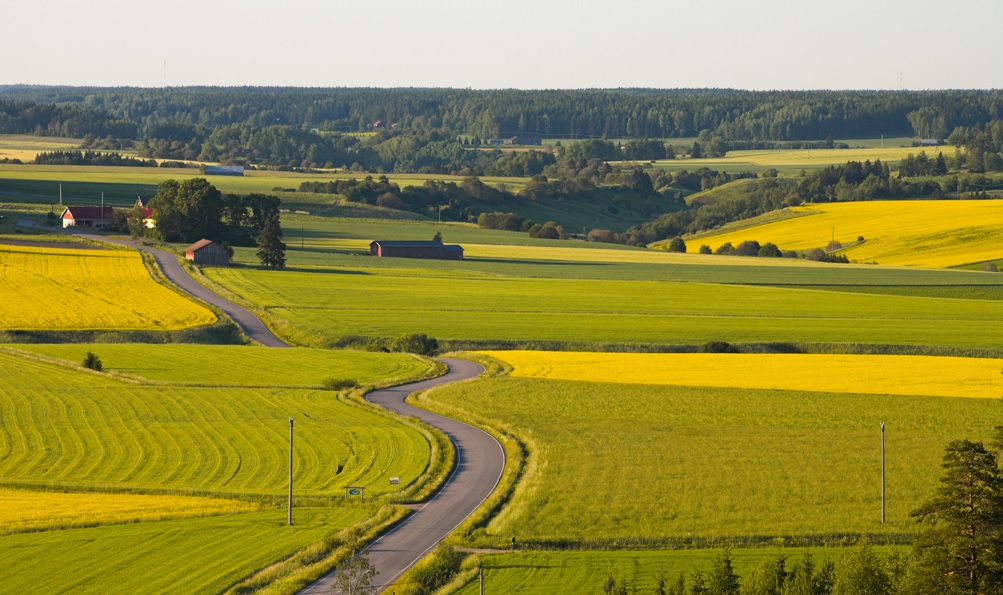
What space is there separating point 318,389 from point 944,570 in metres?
32.2

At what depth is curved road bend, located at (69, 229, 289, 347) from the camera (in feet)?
226

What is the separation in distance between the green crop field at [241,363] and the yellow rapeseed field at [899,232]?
65.7 metres

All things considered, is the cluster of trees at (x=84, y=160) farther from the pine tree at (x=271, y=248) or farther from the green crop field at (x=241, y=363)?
the green crop field at (x=241, y=363)

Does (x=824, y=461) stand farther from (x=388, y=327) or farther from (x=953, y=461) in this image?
(x=388, y=327)

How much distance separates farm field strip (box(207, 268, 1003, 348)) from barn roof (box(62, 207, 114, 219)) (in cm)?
3290

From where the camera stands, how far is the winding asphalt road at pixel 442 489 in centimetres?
3046

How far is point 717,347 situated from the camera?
64.8m

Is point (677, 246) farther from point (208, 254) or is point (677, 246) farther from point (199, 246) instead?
point (199, 246)

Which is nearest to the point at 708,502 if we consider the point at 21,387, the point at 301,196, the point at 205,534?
the point at 205,534

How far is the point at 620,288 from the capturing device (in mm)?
89375

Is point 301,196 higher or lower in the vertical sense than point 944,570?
higher

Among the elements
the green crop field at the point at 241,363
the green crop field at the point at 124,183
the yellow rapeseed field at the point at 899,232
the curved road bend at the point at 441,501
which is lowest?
the curved road bend at the point at 441,501

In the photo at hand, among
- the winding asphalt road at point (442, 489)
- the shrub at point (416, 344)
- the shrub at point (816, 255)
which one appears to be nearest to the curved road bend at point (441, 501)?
the winding asphalt road at point (442, 489)

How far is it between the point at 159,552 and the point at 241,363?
96.7 feet
